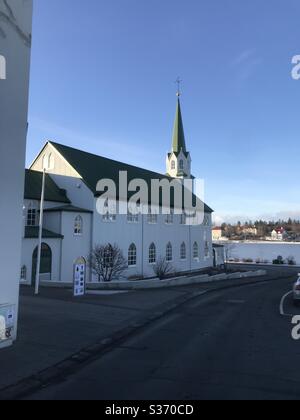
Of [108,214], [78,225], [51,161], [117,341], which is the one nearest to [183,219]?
[108,214]

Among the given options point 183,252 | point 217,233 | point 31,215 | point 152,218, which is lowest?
point 183,252

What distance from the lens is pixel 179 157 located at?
61.1 m

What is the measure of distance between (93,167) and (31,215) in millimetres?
9806

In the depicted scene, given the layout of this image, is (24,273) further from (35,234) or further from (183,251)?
(183,251)

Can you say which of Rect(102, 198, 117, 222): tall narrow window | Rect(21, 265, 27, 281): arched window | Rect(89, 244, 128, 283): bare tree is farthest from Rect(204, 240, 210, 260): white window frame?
Rect(21, 265, 27, 281): arched window

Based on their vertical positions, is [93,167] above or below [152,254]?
above

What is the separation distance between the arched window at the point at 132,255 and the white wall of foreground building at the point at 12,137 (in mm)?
29740

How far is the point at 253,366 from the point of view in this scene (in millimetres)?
8797

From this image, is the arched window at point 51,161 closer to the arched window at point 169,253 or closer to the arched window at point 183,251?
the arched window at point 169,253

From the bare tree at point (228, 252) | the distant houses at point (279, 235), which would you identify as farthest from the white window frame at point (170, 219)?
the distant houses at point (279, 235)

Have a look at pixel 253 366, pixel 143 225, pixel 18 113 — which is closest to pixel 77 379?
pixel 253 366

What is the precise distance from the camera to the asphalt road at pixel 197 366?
278 inches

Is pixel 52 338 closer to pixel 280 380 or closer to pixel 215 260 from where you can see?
pixel 280 380

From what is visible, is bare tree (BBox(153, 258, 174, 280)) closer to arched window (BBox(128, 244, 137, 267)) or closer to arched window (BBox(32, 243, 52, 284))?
arched window (BBox(128, 244, 137, 267))
